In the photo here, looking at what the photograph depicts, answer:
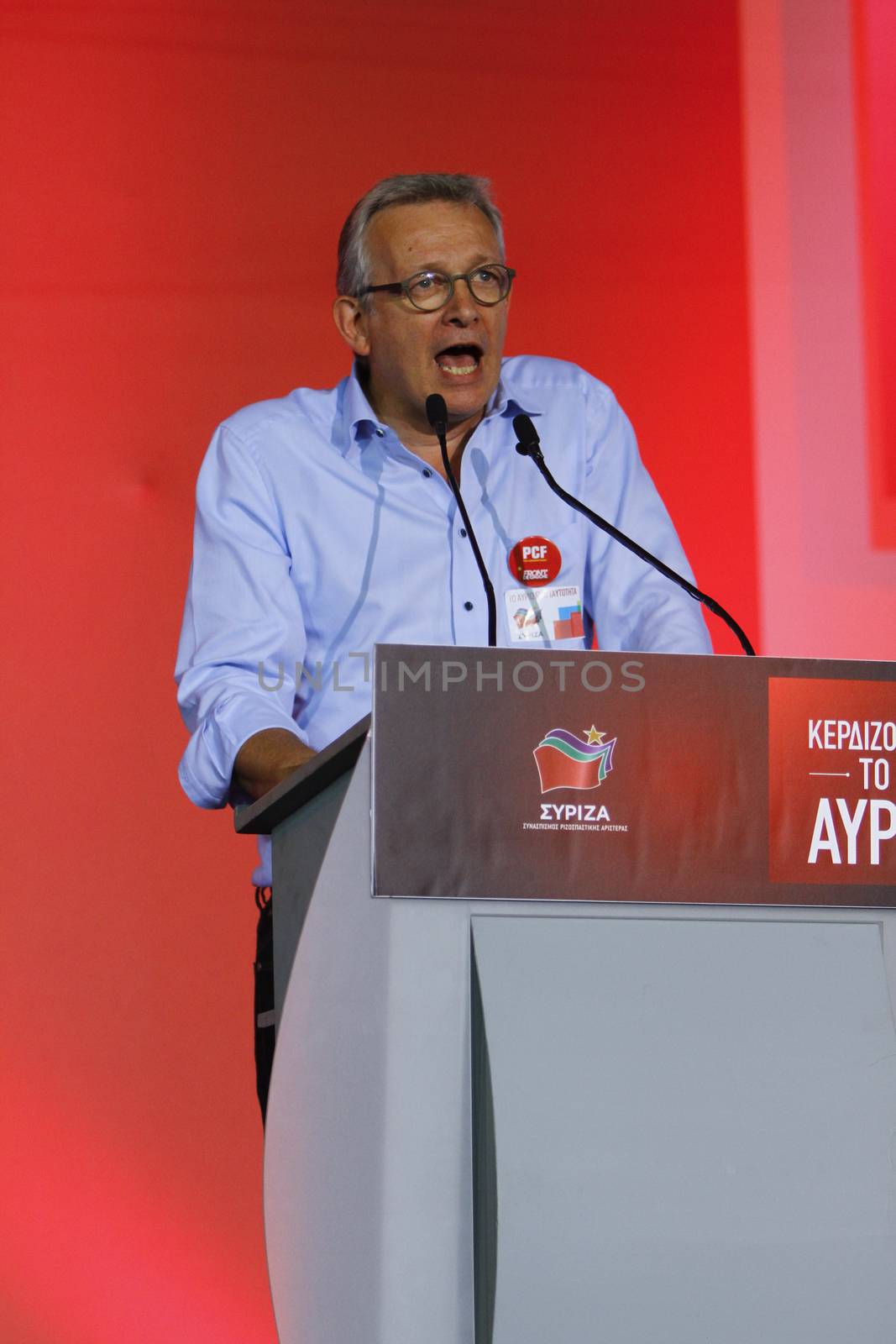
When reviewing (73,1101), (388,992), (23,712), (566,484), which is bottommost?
(73,1101)

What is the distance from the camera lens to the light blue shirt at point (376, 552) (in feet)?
6.72

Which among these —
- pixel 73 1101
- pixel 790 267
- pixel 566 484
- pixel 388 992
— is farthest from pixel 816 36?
pixel 388 992

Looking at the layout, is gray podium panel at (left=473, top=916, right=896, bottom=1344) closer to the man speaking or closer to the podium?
the podium

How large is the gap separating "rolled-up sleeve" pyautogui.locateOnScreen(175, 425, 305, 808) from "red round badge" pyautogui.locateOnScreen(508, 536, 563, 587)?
289 mm

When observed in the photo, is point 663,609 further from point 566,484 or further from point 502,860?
point 502,860

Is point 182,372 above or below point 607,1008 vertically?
above

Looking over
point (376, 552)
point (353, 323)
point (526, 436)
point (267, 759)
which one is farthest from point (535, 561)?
point (267, 759)

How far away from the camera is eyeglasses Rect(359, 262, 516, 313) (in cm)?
223

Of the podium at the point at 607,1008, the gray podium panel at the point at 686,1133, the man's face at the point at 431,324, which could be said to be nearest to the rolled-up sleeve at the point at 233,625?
the man's face at the point at 431,324

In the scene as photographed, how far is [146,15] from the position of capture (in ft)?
10.1

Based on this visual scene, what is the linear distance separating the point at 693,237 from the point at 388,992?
7.69ft

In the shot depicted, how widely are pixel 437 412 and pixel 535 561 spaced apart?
0.88 feet

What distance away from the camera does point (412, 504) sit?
7.24 feet

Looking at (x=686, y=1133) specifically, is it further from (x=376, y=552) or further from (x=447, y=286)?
(x=447, y=286)
